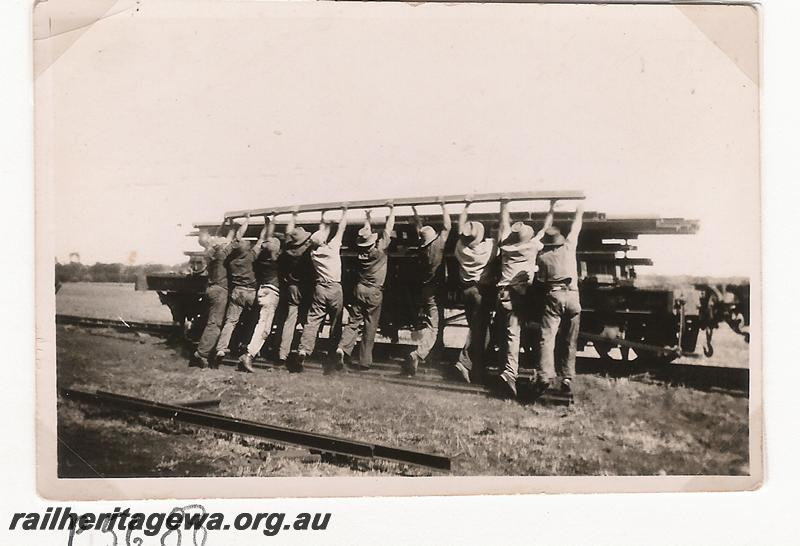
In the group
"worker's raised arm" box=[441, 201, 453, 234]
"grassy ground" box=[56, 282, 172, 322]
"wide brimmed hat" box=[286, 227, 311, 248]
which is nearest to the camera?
"grassy ground" box=[56, 282, 172, 322]

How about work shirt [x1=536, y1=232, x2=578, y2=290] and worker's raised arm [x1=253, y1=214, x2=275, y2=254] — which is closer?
work shirt [x1=536, y1=232, x2=578, y2=290]

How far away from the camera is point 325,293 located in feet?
9.33

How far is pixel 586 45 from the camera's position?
265 centimetres

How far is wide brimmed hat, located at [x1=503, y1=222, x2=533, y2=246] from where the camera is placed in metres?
2.69

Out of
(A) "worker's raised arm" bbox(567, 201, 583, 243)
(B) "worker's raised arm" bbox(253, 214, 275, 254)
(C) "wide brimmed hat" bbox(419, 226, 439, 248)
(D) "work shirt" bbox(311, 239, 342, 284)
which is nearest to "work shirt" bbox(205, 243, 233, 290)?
(B) "worker's raised arm" bbox(253, 214, 275, 254)

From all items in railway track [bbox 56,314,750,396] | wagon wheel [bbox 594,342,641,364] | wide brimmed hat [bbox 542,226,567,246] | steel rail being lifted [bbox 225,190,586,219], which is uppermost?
steel rail being lifted [bbox 225,190,586,219]

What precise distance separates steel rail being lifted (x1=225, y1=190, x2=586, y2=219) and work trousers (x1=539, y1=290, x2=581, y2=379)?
1.37 feet

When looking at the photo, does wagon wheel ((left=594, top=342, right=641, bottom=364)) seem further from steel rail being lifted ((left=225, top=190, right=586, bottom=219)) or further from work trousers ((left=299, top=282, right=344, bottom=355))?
work trousers ((left=299, top=282, right=344, bottom=355))

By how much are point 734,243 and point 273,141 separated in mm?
2028

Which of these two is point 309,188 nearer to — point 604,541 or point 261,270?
point 261,270

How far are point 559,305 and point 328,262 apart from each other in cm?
105

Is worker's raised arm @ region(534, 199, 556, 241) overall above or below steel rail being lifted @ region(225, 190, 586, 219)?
below

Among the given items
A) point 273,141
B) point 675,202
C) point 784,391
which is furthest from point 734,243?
point 273,141

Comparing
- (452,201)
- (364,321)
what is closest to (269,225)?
(364,321)
